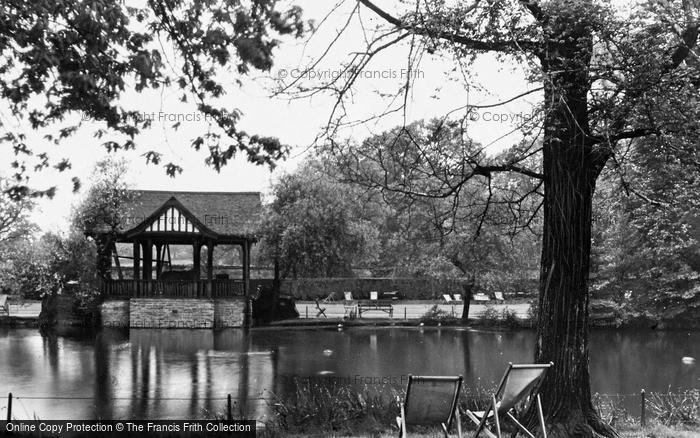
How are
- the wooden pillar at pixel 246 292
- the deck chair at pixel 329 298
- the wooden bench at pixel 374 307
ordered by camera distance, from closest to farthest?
the wooden pillar at pixel 246 292
the wooden bench at pixel 374 307
the deck chair at pixel 329 298

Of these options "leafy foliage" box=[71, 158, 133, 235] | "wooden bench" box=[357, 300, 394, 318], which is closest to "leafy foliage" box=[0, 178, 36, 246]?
"leafy foliage" box=[71, 158, 133, 235]

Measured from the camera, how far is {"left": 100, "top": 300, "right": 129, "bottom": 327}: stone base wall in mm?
28562

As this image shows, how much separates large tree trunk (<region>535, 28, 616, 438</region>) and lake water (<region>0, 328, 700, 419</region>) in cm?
432

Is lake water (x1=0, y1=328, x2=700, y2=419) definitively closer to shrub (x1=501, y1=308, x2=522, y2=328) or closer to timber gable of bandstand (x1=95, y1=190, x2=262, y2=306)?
shrub (x1=501, y1=308, x2=522, y2=328)

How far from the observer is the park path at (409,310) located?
3325cm

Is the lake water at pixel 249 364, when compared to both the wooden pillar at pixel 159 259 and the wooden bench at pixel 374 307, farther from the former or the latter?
the wooden pillar at pixel 159 259

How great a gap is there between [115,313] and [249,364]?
1298 centimetres

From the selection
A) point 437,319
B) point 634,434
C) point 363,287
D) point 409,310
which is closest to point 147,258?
point 437,319

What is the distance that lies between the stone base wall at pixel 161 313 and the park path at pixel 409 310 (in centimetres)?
541

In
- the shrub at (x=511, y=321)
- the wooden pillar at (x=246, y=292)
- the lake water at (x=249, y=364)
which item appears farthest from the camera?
the shrub at (x=511, y=321)

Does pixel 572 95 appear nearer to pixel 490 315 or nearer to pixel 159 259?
pixel 490 315

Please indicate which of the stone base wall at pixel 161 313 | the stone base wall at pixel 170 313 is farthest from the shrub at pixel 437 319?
the stone base wall at pixel 170 313

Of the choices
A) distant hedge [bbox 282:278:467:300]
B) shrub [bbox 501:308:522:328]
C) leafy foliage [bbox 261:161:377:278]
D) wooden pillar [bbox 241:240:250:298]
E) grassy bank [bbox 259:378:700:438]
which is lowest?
shrub [bbox 501:308:522:328]

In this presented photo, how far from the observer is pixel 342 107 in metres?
7.74
